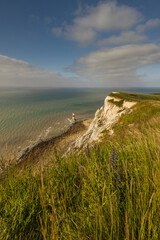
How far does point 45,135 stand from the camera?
30266 mm

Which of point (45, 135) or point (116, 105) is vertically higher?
point (116, 105)

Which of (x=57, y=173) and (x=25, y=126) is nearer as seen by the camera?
(x=57, y=173)

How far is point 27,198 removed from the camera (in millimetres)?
2230

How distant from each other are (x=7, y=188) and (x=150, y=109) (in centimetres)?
2027

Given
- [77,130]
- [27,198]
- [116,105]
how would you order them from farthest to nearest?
[77,130], [116,105], [27,198]

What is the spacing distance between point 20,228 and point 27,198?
1.52ft

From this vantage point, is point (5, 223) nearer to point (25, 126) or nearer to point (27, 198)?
point (27, 198)

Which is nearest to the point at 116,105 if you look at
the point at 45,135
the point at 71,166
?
the point at 45,135

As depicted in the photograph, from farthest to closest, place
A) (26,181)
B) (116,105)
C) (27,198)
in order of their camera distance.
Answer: (116,105)
(26,181)
(27,198)

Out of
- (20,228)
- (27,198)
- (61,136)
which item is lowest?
(61,136)

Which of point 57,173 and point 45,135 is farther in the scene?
point 45,135

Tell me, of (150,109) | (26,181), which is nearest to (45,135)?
(150,109)

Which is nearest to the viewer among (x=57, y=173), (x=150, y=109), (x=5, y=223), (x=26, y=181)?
(x=5, y=223)

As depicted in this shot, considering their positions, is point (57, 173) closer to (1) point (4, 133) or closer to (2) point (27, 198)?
(2) point (27, 198)
